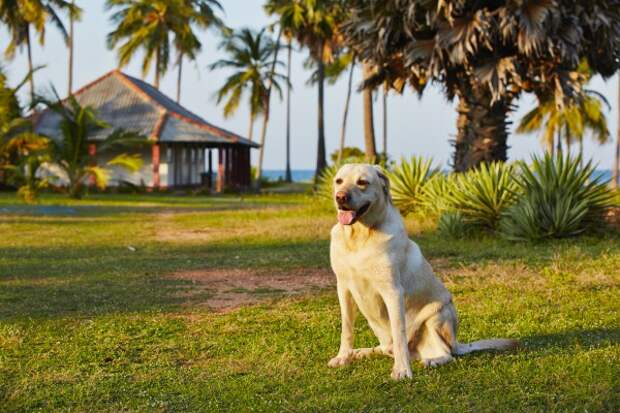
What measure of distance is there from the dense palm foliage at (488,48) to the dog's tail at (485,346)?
12.6 meters

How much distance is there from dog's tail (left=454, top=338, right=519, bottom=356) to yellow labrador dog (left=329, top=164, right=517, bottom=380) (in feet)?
0.17

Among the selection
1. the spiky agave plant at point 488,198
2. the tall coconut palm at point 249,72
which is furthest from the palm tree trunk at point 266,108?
the spiky agave plant at point 488,198

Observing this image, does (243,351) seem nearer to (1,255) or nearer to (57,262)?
(57,262)

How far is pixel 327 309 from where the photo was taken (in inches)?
313

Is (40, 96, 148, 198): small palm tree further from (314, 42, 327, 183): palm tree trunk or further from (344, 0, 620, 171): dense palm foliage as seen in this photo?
(314, 42, 327, 183): palm tree trunk

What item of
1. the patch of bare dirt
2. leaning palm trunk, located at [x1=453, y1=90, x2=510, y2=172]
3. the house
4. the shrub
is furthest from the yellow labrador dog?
the house

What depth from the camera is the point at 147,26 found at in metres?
44.3

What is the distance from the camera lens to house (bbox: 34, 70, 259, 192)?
124 ft

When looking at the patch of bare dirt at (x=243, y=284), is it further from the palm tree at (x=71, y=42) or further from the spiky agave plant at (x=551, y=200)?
the palm tree at (x=71, y=42)

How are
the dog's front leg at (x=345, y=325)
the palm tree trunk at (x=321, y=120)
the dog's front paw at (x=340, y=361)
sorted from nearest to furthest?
the dog's front leg at (x=345, y=325)
the dog's front paw at (x=340, y=361)
the palm tree trunk at (x=321, y=120)

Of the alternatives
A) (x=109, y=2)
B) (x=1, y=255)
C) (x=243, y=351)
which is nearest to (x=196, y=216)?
(x=1, y=255)

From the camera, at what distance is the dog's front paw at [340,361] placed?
5520 mm

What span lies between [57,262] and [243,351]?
21.6 ft

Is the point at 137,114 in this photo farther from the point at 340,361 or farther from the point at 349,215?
the point at 349,215
